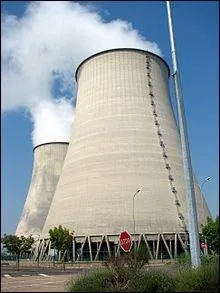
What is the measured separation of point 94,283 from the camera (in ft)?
28.8

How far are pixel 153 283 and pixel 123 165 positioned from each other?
23621 mm

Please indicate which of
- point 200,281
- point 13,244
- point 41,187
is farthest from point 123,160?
point 200,281

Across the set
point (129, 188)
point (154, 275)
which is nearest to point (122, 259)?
point (154, 275)

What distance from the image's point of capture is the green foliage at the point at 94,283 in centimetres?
841

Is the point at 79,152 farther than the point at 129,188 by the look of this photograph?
Yes

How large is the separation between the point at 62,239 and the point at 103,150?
735 cm

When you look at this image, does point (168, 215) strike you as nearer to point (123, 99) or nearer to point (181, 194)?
point (181, 194)

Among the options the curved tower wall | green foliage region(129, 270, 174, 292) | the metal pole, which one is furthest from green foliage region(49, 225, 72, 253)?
green foliage region(129, 270, 174, 292)

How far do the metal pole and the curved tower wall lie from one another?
65.7 feet

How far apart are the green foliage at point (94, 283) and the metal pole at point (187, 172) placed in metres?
2.13

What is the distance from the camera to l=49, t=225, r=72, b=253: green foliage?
1256 inches

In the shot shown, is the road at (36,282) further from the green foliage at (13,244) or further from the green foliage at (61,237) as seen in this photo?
the green foliage at (13,244)

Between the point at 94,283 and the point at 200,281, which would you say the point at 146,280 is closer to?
the point at 94,283

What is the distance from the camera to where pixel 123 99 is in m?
33.6
